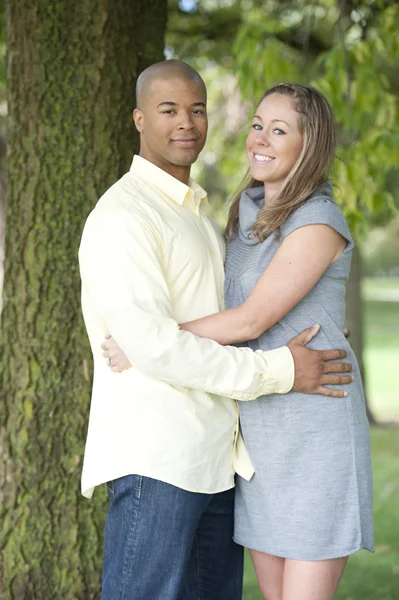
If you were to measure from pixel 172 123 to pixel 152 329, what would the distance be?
770 millimetres

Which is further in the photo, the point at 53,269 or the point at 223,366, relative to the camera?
the point at 53,269

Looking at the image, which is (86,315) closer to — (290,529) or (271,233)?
(271,233)

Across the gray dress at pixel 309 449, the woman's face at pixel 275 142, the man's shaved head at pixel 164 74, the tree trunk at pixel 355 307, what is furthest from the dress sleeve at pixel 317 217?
the tree trunk at pixel 355 307

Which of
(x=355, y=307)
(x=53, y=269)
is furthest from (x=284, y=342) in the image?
(x=355, y=307)

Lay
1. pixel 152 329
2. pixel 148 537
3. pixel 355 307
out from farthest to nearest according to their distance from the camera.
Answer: pixel 355 307
pixel 148 537
pixel 152 329

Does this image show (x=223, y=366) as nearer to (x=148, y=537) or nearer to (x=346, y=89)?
(x=148, y=537)

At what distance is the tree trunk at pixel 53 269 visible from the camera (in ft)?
11.7

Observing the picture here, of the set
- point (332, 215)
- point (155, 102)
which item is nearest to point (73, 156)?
point (155, 102)

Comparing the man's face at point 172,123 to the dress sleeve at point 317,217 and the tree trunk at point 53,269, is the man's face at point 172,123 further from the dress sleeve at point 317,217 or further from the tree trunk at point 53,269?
the tree trunk at point 53,269

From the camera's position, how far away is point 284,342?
2730 millimetres

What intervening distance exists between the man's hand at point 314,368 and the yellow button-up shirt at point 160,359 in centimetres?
4

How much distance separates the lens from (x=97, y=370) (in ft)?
9.12

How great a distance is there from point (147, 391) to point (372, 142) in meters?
2.33

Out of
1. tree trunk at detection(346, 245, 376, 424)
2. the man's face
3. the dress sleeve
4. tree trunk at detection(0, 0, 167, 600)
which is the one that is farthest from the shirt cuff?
tree trunk at detection(346, 245, 376, 424)
